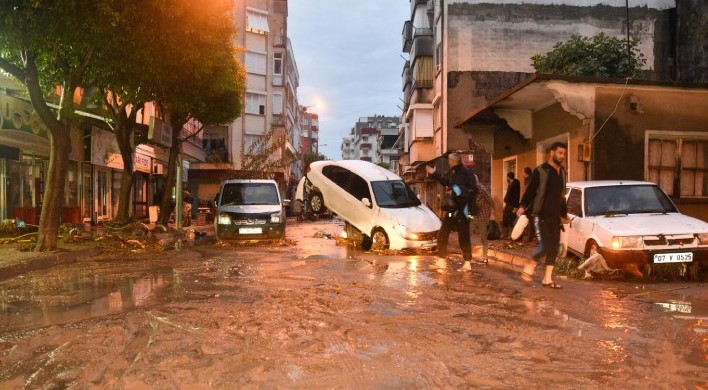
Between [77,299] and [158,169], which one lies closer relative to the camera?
[77,299]

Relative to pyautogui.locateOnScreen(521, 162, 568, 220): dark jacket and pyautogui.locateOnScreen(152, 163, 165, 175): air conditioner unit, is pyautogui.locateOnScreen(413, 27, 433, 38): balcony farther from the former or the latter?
pyautogui.locateOnScreen(521, 162, 568, 220): dark jacket

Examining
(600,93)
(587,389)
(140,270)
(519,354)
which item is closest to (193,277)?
(140,270)

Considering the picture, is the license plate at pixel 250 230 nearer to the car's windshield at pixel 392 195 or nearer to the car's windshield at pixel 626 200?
the car's windshield at pixel 392 195

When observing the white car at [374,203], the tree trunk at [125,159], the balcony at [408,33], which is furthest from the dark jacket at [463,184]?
the balcony at [408,33]

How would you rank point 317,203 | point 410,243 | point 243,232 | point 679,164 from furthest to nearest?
point 317,203 < point 243,232 < point 679,164 < point 410,243

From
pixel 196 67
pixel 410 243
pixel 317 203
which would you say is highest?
pixel 196 67

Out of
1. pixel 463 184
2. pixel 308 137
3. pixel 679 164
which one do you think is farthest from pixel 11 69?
pixel 308 137

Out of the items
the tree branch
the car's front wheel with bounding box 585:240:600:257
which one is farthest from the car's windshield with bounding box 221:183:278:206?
the car's front wheel with bounding box 585:240:600:257

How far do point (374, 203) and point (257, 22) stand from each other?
37.4m

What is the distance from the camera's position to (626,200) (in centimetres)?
1058

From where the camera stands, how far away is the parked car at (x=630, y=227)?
898cm

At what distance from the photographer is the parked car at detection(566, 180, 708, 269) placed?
29.5 feet

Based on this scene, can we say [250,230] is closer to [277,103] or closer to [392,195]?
[392,195]

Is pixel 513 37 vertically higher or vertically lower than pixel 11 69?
higher
